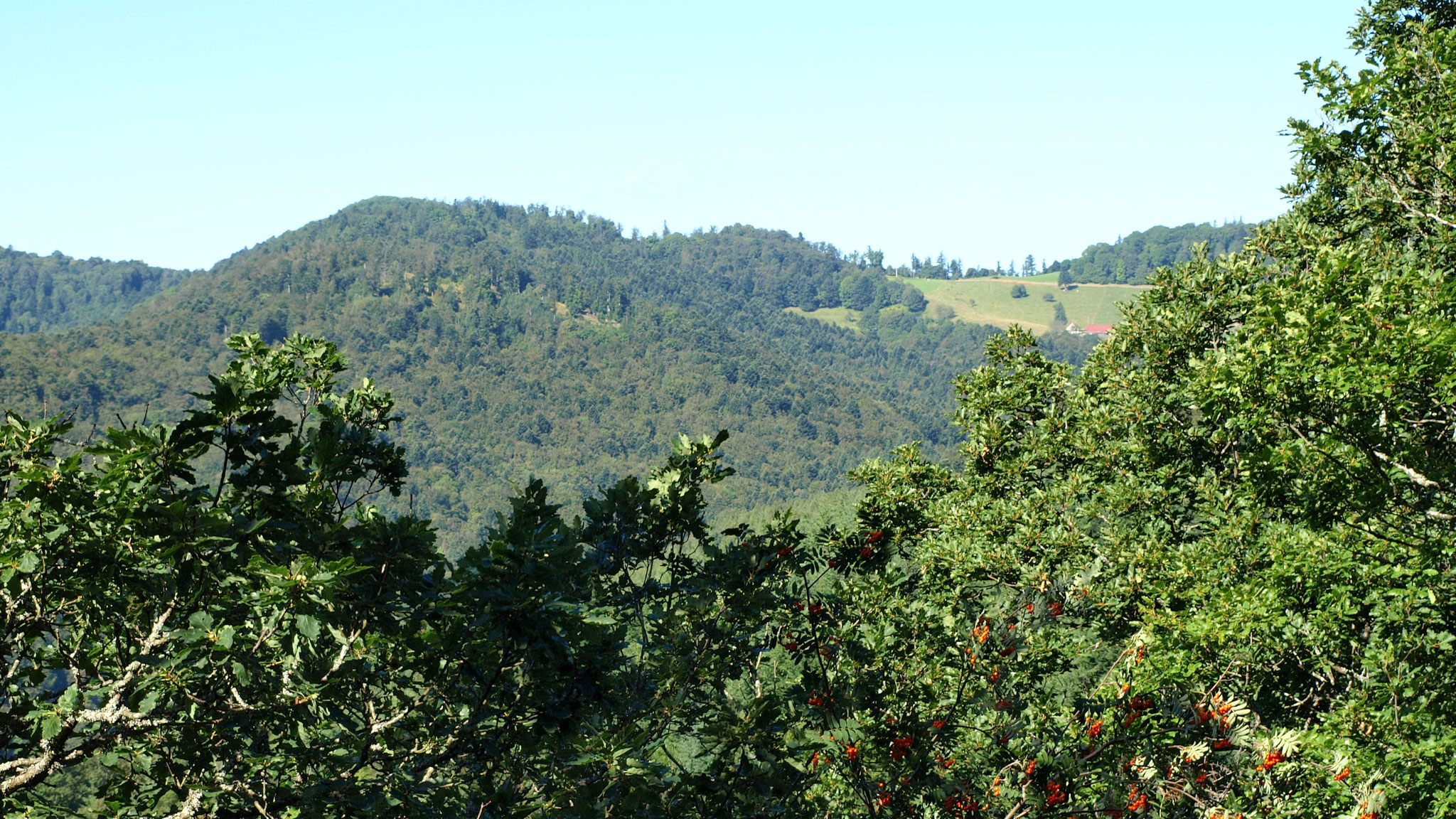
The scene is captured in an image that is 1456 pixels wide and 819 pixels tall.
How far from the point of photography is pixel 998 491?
13906 mm

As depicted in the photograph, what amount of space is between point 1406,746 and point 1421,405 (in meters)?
2.57

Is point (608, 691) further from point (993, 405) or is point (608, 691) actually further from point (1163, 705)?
point (993, 405)

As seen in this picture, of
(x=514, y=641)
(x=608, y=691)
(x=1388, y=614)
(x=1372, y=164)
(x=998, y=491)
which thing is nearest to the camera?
(x=514, y=641)

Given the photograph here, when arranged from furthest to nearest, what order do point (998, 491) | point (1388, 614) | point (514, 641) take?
point (998, 491) → point (1388, 614) → point (514, 641)

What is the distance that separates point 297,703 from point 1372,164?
38.8ft

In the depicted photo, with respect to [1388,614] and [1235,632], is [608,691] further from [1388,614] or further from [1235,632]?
[1388,614]

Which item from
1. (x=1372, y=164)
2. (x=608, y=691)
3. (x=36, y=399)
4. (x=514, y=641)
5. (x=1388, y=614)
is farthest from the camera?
(x=36, y=399)

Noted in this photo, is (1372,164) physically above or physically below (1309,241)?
above

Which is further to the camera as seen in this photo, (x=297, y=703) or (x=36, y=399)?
(x=36, y=399)

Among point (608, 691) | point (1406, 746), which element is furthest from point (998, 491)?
point (608, 691)

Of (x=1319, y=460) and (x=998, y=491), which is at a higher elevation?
(x=1319, y=460)

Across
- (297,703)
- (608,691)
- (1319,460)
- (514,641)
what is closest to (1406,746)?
(1319,460)

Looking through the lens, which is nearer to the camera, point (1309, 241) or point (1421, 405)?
point (1421, 405)

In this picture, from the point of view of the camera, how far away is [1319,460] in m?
8.35
